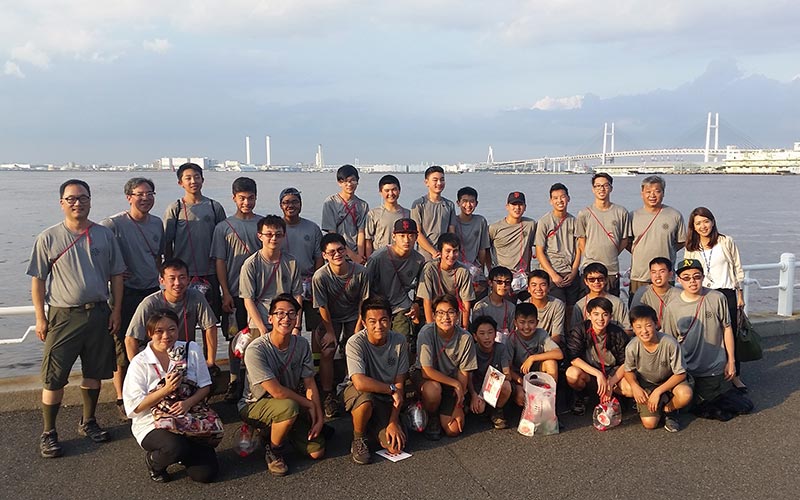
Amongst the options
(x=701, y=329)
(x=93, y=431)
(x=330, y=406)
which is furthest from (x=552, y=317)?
(x=93, y=431)

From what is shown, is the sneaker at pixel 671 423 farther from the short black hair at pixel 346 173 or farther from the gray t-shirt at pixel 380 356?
the short black hair at pixel 346 173

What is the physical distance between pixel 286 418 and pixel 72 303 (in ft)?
5.65

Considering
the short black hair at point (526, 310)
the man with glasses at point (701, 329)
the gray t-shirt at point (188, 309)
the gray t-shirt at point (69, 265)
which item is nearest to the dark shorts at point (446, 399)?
the short black hair at point (526, 310)

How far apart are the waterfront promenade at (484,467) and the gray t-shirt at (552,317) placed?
773mm

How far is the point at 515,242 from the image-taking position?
6.16m

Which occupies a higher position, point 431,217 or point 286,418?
point 431,217

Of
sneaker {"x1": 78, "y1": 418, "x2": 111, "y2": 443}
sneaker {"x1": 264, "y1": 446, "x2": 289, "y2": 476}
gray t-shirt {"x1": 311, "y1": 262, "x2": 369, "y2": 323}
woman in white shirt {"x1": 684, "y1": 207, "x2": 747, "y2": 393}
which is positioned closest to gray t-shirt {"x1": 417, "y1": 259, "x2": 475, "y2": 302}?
gray t-shirt {"x1": 311, "y1": 262, "x2": 369, "y2": 323}

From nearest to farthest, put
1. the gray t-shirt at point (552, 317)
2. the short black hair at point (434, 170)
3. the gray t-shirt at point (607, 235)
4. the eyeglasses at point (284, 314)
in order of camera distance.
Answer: the eyeglasses at point (284, 314) → the gray t-shirt at point (552, 317) → the gray t-shirt at point (607, 235) → the short black hair at point (434, 170)

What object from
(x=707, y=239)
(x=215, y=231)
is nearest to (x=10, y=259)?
(x=215, y=231)

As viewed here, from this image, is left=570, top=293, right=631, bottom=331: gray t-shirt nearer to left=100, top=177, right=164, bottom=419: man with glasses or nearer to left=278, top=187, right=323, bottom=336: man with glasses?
left=278, top=187, right=323, bottom=336: man with glasses

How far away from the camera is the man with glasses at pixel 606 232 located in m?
5.82

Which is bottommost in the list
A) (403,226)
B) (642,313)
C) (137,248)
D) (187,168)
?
(642,313)

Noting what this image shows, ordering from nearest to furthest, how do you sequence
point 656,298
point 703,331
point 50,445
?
point 50,445, point 703,331, point 656,298

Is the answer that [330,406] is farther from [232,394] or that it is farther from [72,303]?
[72,303]
